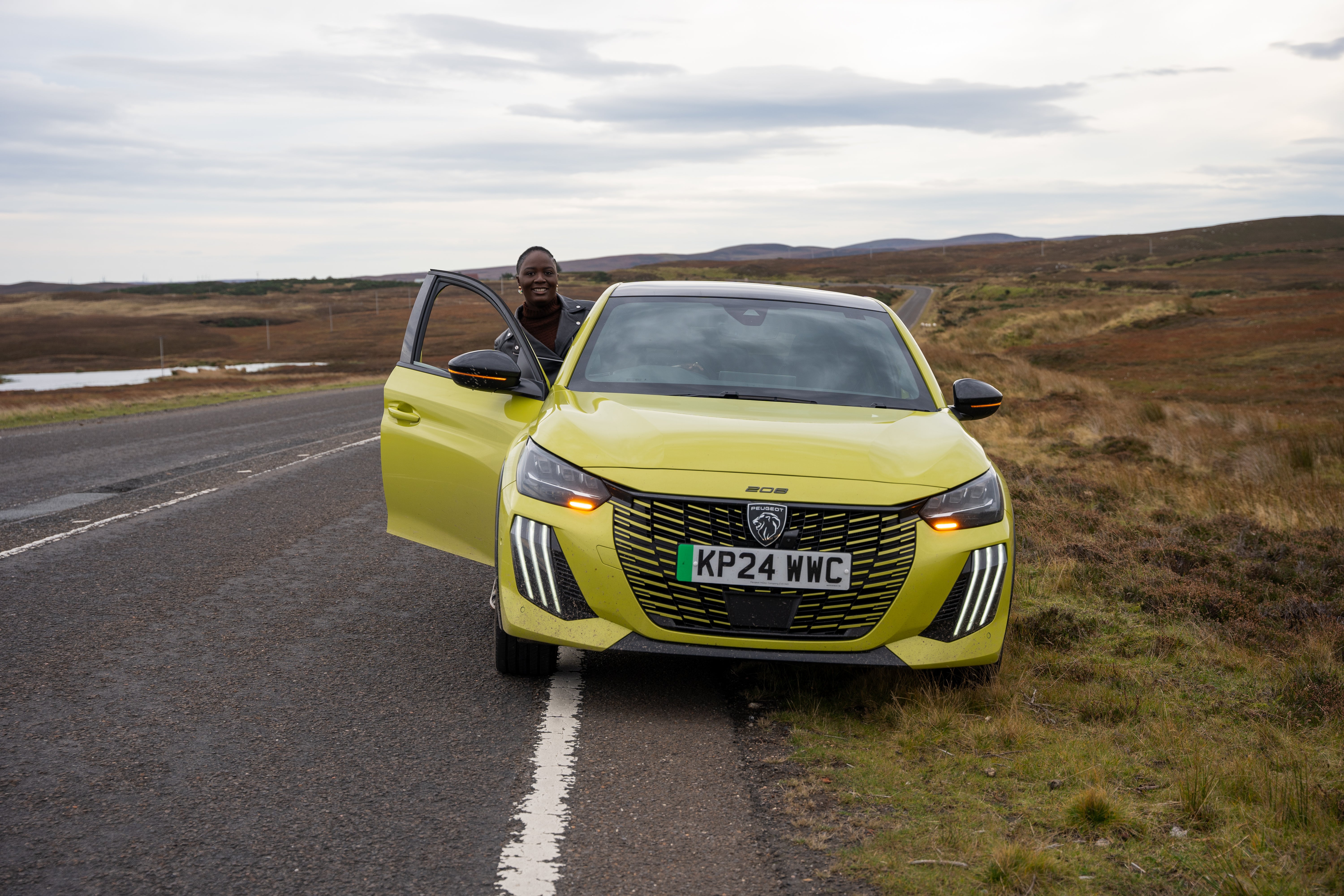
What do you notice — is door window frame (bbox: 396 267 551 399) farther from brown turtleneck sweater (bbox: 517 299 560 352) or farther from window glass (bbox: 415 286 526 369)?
window glass (bbox: 415 286 526 369)

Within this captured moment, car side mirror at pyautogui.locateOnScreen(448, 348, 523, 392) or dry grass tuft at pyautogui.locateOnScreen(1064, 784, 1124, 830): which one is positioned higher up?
car side mirror at pyautogui.locateOnScreen(448, 348, 523, 392)

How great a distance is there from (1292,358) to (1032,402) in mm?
15795

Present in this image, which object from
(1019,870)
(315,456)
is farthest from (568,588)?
(315,456)

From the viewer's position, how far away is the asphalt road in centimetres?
302

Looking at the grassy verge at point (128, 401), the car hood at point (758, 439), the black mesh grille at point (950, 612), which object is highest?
the car hood at point (758, 439)

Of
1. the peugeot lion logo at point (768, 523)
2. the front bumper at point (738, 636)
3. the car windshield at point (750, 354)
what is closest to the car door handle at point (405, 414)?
the car windshield at point (750, 354)

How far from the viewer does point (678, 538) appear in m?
3.98

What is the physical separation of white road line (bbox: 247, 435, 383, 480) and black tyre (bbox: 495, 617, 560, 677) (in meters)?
6.98

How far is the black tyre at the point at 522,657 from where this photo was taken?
4.63 meters

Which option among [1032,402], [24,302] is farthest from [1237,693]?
[24,302]

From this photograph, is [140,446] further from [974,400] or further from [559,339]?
[974,400]

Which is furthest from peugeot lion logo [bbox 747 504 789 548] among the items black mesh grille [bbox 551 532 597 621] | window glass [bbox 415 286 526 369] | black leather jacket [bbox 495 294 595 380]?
window glass [bbox 415 286 526 369]

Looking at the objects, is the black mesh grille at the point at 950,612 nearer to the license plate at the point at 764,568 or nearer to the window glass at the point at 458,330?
the license plate at the point at 764,568

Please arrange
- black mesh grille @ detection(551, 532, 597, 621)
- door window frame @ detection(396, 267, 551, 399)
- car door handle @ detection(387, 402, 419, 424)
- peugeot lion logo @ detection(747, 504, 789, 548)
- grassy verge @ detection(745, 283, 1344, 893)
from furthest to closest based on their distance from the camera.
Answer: car door handle @ detection(387, 402, 419, 424) < door window frame @ detection(396, 267, 551, 399) < black mesh grille @ detection(551, 532, 597, 621) < peugeot lion logo @ detection(747, 504, 789, 548) < grassy verge @ detection(745, 283, 1344, 893)
